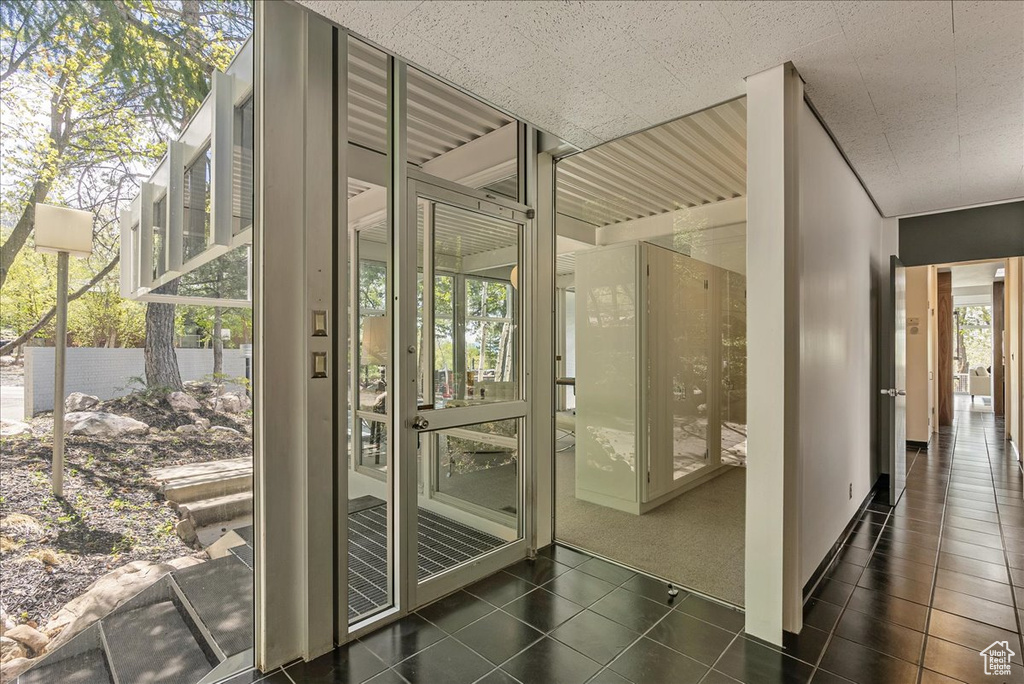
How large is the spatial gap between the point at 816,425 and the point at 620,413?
4.27 feet

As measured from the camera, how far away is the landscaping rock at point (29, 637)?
1.55 meters

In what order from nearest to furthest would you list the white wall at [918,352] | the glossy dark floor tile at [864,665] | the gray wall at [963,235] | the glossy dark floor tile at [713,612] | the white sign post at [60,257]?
the white sign post at [60,257], the glossy dark floor tile at [864,665], the glossy dark floor tile at [713,612], the gray wall at [963,235], the white wall at [918,352]

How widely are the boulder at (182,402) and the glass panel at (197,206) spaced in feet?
1.81

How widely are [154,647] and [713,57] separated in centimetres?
332

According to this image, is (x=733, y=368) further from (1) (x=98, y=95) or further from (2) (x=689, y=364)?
(1) (x=98, y=95)

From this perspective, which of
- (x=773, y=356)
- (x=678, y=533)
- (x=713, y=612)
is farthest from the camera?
(x=678, y=533)

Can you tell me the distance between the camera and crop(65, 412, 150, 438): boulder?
5.56ft

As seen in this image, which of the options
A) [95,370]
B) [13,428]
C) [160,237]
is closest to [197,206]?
[160,237]

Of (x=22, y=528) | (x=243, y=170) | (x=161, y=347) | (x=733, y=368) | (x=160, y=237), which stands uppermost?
(x=243, y=170)

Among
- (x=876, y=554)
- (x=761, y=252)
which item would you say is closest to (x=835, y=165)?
(x=761, y=252)

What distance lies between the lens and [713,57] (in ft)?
7.09

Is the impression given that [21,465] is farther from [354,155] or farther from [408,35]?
[408,35]

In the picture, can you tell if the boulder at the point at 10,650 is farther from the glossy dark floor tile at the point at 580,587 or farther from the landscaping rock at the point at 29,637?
the glossy dark floor tile at the point at 580,587

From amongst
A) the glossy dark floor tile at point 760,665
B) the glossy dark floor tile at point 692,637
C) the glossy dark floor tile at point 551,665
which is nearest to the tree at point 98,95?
the glossy dark floor tile at point 551,665
